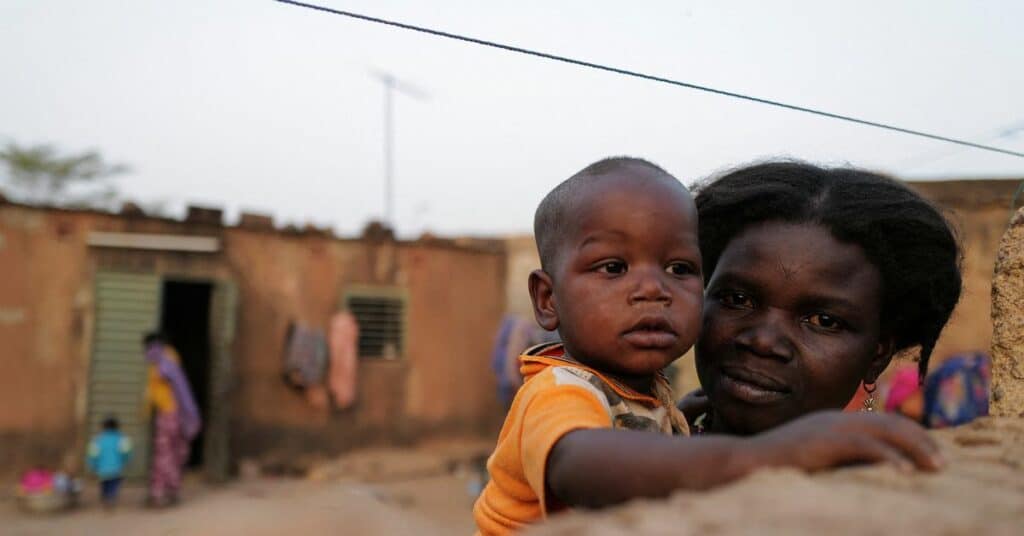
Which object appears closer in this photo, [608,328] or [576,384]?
[576,384]

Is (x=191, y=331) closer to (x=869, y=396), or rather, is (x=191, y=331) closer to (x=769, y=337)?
(x=869, y=396)

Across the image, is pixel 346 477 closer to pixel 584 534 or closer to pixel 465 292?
pixel 465 292

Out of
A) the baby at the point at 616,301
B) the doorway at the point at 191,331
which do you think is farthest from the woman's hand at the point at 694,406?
the doorway at the point at 191,331

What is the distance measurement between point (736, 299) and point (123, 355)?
31.4ft

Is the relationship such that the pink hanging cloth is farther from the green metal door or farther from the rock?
the rock

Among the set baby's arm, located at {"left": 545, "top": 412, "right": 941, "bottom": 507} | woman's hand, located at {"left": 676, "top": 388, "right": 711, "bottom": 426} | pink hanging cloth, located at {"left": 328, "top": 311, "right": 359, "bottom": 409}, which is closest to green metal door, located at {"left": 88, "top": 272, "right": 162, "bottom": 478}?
pink hanging cloth, located at {"left": 328, "top": 311, "right": 359, "bottom": 409}

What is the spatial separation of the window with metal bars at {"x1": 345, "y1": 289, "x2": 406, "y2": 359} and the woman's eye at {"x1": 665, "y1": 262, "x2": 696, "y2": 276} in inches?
414

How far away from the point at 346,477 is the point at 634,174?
1051 cm

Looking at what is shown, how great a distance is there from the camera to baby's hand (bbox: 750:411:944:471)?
955 millimetres

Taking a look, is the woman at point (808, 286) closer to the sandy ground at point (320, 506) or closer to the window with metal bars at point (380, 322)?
the sandy ground at point (320, 506)

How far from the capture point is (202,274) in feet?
34.1

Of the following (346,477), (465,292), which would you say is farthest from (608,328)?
(465,292)

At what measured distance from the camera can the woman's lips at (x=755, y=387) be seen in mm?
1765

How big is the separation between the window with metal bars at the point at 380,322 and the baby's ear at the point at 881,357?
10.1 m
